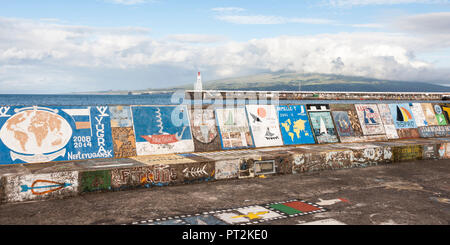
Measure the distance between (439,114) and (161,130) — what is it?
59.2ft

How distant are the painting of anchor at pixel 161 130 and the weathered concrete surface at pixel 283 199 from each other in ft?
7.62

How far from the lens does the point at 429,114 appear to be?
72.3 feet

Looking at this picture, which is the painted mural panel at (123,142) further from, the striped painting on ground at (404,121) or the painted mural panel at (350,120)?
the striped painting on ground at (404,121)

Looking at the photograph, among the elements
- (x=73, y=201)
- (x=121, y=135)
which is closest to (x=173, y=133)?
(x=121, y=135)

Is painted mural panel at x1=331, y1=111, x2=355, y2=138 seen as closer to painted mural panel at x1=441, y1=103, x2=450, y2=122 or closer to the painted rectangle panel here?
the painted rectangle panel

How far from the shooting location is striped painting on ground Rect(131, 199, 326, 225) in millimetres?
8484

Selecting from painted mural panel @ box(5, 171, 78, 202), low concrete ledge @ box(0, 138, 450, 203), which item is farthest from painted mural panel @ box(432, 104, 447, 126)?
painted mural panel @ box(5, 171, 78, 202)

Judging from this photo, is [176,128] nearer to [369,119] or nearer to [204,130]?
[204,130]

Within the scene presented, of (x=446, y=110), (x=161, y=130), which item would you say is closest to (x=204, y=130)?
(x=161, y=130)

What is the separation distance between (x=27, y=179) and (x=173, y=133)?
226 inches

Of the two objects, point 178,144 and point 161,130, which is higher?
point 161,130

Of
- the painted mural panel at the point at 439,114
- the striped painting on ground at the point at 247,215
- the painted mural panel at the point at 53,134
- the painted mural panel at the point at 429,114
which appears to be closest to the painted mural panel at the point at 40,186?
the painted mural panel at the point at 53,134

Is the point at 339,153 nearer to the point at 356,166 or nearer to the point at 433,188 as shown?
the point at 356,166
